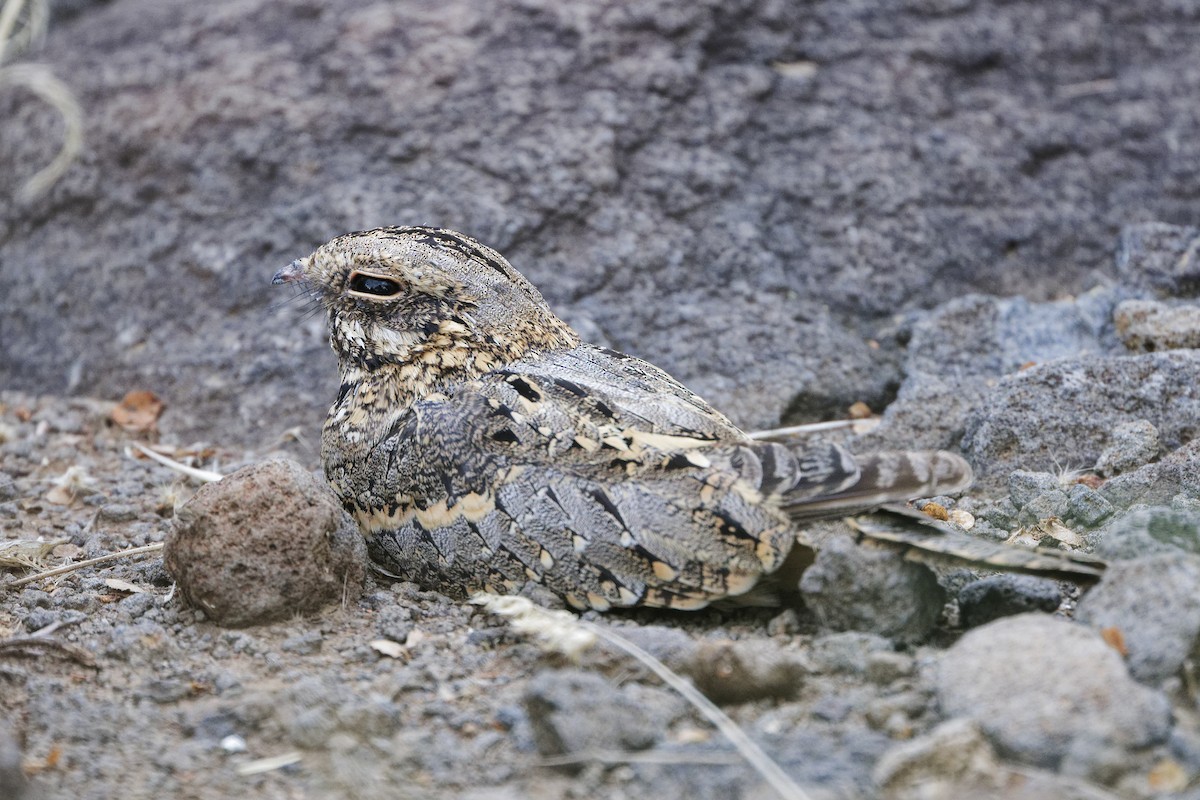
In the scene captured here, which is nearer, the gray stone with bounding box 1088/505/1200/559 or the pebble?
the pebble

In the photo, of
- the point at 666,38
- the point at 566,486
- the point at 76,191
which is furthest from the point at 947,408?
the point at 76,191

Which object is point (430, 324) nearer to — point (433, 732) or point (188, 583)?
point (188, 583)

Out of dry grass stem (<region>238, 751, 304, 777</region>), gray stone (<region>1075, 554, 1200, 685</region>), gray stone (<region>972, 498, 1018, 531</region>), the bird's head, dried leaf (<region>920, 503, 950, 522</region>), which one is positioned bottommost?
dried leaf (<region>920, 503, 950, 522</region>)

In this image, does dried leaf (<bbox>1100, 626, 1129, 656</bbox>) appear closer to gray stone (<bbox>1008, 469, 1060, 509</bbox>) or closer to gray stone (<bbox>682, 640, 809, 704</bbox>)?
gray stone (<bbox>682, 640, 809, 704</bbox>)

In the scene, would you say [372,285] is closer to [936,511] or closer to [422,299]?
[422,299]

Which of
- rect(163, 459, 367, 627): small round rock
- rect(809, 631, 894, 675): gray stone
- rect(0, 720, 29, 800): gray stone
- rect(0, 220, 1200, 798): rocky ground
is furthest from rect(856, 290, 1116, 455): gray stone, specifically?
rect(0, 720, 29, 800): gray stone

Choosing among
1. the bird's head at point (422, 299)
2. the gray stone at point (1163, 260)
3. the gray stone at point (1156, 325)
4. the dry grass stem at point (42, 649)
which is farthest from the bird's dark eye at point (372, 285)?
the gray stone at point (1163, 260)
